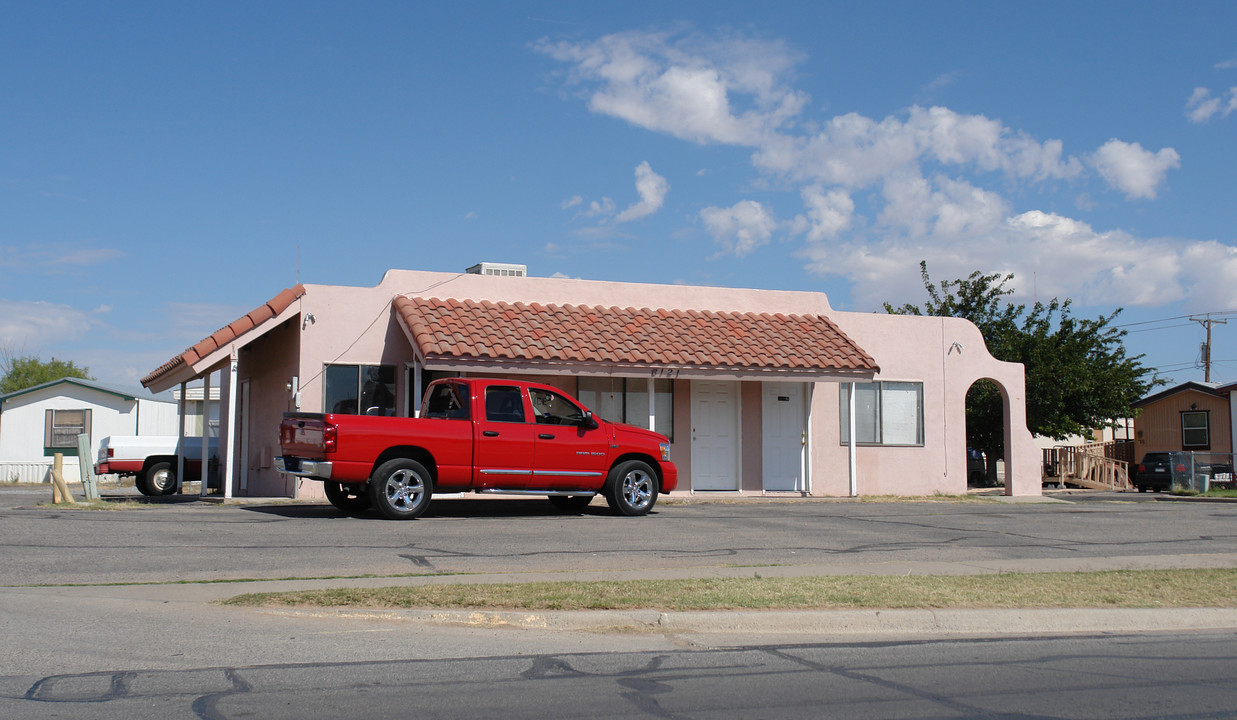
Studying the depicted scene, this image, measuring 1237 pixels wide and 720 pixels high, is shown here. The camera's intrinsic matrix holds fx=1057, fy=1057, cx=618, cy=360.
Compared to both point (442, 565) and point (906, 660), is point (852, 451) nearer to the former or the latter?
point (442, 565)

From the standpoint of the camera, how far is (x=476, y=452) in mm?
14375

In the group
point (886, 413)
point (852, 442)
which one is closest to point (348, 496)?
point (852, 442)

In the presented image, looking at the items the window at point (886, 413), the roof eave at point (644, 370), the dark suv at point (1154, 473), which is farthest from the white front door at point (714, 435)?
the dark suv at point (1154, 473)

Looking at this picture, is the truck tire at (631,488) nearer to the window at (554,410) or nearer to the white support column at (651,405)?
the window at (554,410)

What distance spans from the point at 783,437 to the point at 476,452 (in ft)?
29.1

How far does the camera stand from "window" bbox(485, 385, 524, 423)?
14648mm

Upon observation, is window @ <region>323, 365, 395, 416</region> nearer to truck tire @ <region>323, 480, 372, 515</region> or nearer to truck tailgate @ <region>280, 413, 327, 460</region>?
truck tire @ <region>323, 480, 372, 515</region>

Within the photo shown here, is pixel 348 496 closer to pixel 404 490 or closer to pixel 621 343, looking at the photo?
pixel 404 490

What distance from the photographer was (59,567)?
9836 mm

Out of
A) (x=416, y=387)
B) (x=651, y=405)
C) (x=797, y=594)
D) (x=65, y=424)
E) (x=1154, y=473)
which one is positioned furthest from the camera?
(x=1154, y=473)

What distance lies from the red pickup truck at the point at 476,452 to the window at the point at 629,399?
420 cm

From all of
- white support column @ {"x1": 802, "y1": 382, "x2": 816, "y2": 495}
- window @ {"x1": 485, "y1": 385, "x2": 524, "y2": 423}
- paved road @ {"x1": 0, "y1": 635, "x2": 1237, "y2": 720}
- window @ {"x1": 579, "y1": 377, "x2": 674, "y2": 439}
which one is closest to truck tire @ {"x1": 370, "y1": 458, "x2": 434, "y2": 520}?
window @ {"x1": 485, "y1": 385, "x2": 524, "y2": 423}

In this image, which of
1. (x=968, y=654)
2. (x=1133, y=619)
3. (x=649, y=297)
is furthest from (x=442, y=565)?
(x=649, y=297)

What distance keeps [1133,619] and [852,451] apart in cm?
1245
